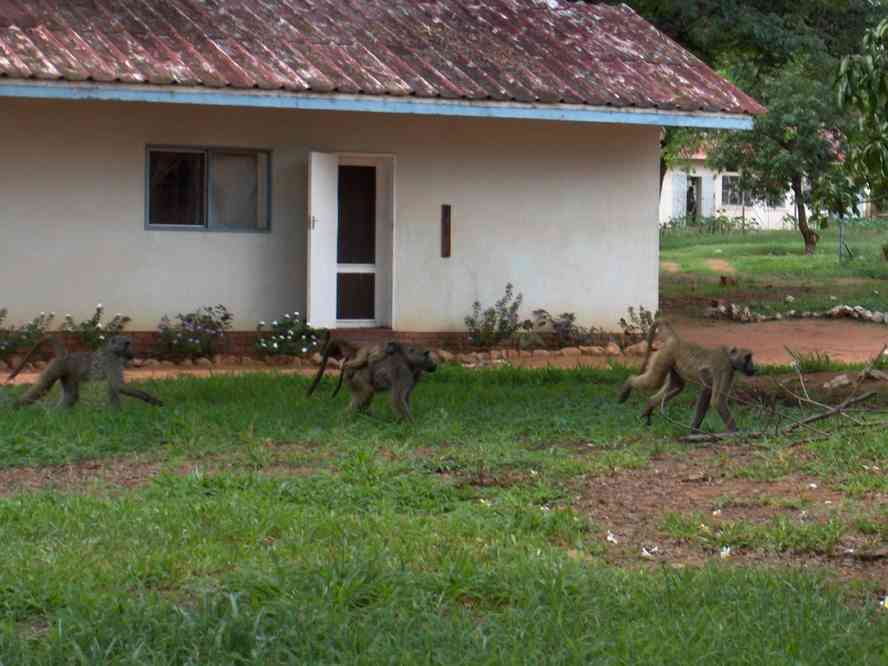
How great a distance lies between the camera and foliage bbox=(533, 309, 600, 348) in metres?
18.0

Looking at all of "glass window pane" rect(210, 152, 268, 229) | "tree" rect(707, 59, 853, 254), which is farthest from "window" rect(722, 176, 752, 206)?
"glass window pane" rect(210, 152, 268, 229)

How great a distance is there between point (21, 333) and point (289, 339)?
2.68 meters

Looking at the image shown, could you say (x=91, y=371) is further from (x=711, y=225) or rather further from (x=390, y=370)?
(x=711, y=225)

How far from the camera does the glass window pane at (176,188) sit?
16797 millimetres

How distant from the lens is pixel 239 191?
56.4ft

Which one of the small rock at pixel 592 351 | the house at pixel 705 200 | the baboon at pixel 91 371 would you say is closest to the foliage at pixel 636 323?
the small rock at pixel 592 351

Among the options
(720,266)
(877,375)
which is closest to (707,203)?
(720,266)

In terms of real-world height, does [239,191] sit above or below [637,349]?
above

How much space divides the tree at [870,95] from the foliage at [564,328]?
7241 mm

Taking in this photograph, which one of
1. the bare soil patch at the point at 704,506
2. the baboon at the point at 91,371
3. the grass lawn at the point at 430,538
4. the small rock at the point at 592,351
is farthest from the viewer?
the small rock at the point at 592,351

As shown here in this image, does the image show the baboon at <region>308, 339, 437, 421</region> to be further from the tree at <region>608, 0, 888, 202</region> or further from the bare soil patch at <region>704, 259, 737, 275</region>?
the bare soil patch at <region>704, 259, 737, 275</region>

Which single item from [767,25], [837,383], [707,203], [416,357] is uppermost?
[767,25]

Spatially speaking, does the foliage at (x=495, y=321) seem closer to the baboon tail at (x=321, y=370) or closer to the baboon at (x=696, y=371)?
the baboon tail at (x=321, y=370)

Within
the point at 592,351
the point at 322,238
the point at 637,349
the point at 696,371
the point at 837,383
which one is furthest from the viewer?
the point at 637,349
